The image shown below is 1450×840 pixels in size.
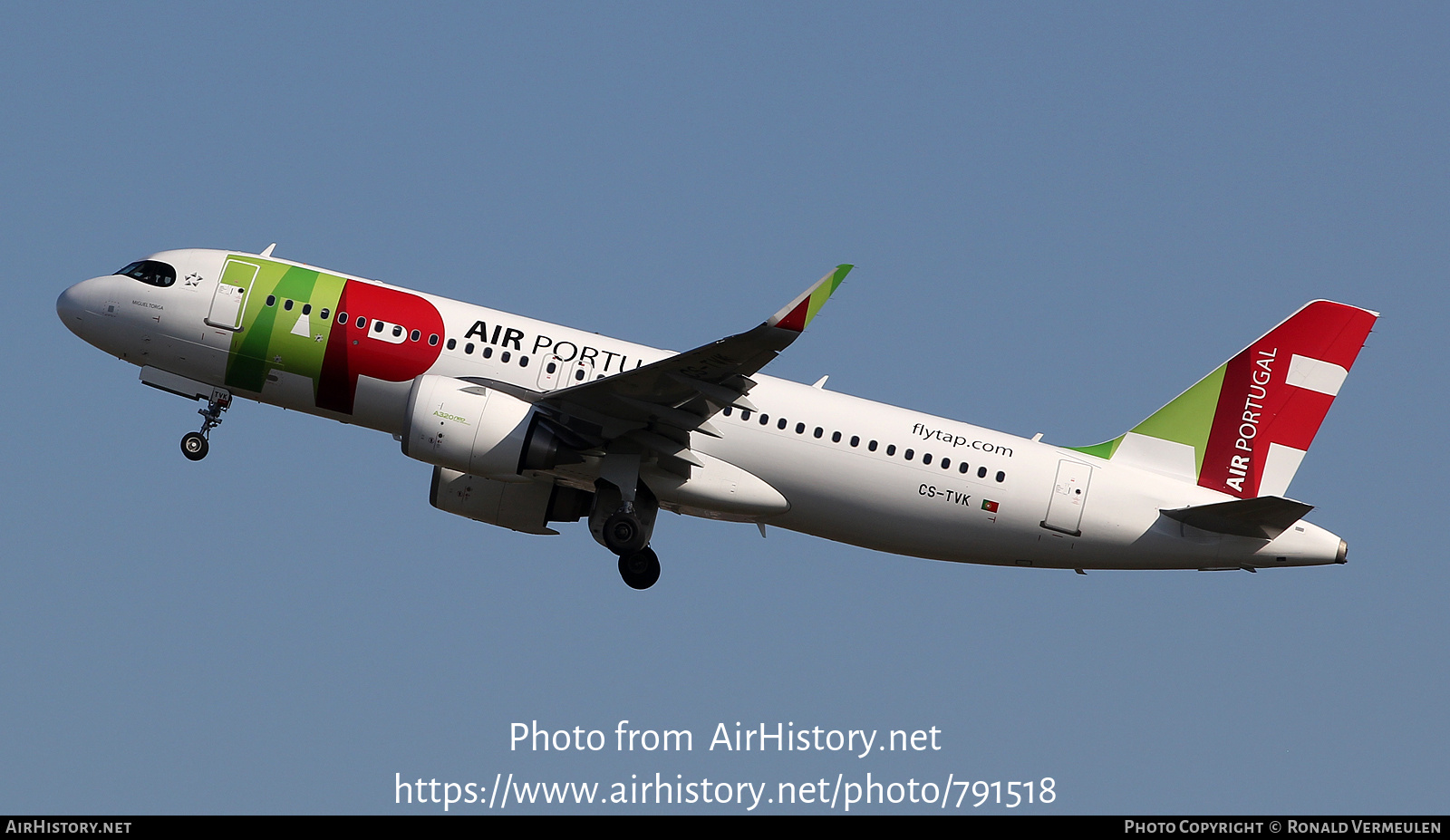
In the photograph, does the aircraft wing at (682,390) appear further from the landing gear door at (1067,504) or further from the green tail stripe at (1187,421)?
the green tail stripe at (1187,421)

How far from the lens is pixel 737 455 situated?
3080cm

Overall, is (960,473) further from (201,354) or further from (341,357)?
(201,354)

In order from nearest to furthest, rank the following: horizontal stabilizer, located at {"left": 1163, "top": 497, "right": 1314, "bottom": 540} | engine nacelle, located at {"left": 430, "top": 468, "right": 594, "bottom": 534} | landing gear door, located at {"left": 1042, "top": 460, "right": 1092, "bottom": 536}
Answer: horizontal stabilizer, located at {"left": 1163, "top": 497, "right": 1314, "bottom": 540} → landing gear door, located at {"left": 1042, "top": 460, "right": 1092, "bottom": 536} → engine nacelle, located at {"left": 430, "top": 468, "right": 594, "bottom": 534}

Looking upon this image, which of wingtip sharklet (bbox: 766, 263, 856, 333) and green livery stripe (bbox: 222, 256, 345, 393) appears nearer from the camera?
wingtip sharklet (bbox: 766, 263, 856, 333)

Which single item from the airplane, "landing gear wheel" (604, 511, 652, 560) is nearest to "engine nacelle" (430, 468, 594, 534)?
the airplane

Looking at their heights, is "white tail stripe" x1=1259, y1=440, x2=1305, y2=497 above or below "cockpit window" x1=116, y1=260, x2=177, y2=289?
above

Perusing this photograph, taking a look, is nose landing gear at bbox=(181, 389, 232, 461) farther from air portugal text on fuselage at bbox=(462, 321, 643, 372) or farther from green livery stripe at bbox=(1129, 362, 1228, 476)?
green livery stripe at bbox=(1129, 362, 1228, 476)

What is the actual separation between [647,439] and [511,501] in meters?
5.33

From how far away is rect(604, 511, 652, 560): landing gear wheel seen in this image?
101ft

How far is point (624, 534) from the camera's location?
30875 millimetres

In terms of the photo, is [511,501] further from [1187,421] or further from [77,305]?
[1187,421]
